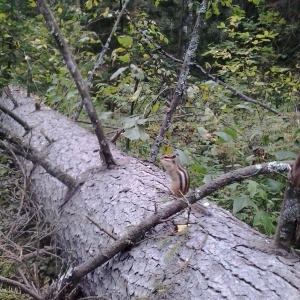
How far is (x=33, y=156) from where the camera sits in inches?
137

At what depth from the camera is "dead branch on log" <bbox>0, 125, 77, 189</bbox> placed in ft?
10.3

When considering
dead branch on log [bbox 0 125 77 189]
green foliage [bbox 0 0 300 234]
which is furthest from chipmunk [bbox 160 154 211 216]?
dead branch on log [bbox 0 125 77 189]

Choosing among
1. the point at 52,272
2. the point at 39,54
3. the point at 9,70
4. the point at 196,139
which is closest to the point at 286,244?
the point at 52,272

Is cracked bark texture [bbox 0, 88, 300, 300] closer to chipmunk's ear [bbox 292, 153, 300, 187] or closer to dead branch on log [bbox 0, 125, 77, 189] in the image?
dead branch on log [bbox 0, 125, 77, 189]

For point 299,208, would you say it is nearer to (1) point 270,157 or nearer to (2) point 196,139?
(1) point 270,157

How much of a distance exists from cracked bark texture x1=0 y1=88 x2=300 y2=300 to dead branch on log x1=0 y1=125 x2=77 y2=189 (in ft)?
0.33

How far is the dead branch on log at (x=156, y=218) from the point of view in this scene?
2.09 meters

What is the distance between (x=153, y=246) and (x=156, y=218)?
0.50 feet

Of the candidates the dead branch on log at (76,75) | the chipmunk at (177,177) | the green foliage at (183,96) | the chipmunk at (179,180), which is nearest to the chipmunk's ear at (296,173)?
the green foliage at (183,96)

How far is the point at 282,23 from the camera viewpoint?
765 centimetres

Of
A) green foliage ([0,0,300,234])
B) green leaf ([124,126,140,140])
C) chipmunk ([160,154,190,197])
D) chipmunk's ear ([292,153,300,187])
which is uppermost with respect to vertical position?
chipmunk's ear ([292,153,300,187])

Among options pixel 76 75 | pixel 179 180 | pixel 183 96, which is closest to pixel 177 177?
pixel 179 180

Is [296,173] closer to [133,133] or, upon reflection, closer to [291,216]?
[291,216]

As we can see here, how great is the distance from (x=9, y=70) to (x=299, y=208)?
4.89m
